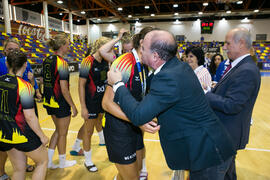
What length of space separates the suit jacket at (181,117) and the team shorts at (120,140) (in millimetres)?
427

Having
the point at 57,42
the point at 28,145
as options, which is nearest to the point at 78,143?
the point at 28,145

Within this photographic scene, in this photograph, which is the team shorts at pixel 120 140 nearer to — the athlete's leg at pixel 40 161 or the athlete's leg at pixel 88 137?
the athlete's leg at pixel 40 161

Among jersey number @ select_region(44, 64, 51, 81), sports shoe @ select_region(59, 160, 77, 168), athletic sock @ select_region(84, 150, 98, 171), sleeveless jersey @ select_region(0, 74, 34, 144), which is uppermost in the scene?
jersey number @ select_region(44, 64, 51, 81)

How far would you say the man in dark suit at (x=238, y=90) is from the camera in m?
1.49

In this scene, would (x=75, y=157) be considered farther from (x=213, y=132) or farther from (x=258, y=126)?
(x=258, y=126)

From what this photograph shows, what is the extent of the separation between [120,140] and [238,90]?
1035 millimetres

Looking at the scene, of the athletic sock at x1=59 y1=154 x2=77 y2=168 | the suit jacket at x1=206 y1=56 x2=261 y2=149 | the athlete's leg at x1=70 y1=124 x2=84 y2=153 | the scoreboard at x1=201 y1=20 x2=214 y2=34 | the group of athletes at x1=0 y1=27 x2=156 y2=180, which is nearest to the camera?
the suit jacket at x1=206 y1=56 x2=261 y2=149

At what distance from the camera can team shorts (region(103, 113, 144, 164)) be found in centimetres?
161

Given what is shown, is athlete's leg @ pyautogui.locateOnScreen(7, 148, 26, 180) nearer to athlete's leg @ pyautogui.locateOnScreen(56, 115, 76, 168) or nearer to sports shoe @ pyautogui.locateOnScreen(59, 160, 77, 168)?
athlete's leg @ pyautogui.locateOnScreen(56, 115, 76, 168)

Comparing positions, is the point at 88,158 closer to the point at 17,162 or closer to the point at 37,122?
the point at 17,162

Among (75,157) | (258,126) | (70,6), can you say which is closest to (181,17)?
(70,6)

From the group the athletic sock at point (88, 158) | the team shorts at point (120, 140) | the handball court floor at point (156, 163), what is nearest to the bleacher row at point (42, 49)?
the handball court floor at point (156, 163)

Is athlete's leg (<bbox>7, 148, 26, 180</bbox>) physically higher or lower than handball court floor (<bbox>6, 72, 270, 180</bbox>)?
higher

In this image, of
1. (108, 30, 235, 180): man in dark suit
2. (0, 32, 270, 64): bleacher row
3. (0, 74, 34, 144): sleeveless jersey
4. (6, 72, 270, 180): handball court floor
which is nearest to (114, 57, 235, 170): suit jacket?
(108, 30, 235, 180): man in dark suit
